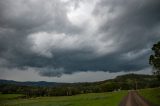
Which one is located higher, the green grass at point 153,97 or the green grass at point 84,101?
the green grass at point 153,97

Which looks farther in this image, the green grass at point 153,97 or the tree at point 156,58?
the tree at point 156,58

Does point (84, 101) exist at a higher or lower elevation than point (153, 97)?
lower

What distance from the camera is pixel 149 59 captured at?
263ft

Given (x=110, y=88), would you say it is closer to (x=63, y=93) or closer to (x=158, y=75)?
(x=63, y=93)

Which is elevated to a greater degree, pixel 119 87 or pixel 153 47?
pixel 153 47

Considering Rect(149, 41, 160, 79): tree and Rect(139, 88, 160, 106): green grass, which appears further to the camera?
Rect(149, 41, 160, 79): tree

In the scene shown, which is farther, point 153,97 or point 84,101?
point 84,101

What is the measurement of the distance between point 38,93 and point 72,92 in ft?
110

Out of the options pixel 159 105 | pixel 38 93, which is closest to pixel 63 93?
pixel 38 93

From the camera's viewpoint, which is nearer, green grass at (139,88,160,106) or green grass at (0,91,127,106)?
green grass at (139,88,160,106)

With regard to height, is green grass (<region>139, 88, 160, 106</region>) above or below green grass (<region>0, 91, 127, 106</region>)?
above

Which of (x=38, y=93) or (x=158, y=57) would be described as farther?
(x=38, y=93)

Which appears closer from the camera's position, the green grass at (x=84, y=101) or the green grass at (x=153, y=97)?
the green grass at (x=153, y=97)

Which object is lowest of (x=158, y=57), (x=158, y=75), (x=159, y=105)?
(x=159, y=105)
